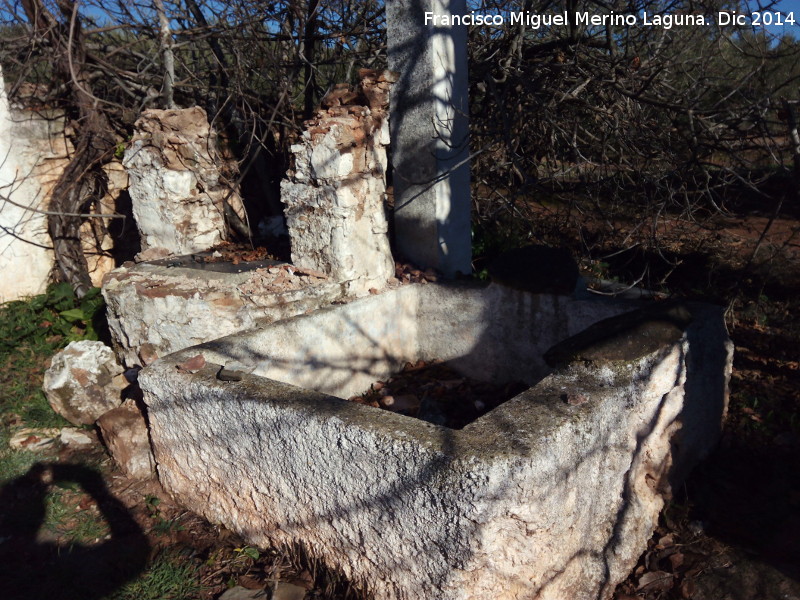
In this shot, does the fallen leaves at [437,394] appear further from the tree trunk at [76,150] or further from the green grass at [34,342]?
the tree trunk at [76,150]

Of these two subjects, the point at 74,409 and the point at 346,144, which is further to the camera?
the point at 74,409

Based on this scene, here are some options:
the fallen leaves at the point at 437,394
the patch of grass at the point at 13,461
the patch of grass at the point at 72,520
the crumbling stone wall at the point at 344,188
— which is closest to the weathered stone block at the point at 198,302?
the crumbling stone wall at the point at 344,188

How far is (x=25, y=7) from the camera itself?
607cm

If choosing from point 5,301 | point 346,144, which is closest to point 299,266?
point 346,144

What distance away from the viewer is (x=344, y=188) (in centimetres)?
433

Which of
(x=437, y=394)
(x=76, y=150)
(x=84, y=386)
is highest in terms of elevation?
(x=76, y=150)

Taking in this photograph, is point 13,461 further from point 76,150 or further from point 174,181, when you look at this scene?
point 76,150

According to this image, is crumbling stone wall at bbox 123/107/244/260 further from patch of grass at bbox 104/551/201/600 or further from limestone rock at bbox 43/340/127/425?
patch of grass at bbox 104/551/201/600

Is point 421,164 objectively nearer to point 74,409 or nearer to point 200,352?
point 200,352

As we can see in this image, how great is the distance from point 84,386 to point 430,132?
3.28 meters

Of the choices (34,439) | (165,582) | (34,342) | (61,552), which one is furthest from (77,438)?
(34,342)

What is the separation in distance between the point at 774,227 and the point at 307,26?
5712 mm

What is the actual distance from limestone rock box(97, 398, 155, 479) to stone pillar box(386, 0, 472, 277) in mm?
2454

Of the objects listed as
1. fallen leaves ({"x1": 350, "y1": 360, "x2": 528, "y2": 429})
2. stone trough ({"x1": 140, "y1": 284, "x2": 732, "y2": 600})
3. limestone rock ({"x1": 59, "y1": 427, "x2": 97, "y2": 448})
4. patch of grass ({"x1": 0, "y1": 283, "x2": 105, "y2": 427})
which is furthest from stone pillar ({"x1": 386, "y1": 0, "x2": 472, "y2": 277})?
patch of grass ({"x1": 0, "y1": 283, "x2": 105, "y2": 427})
